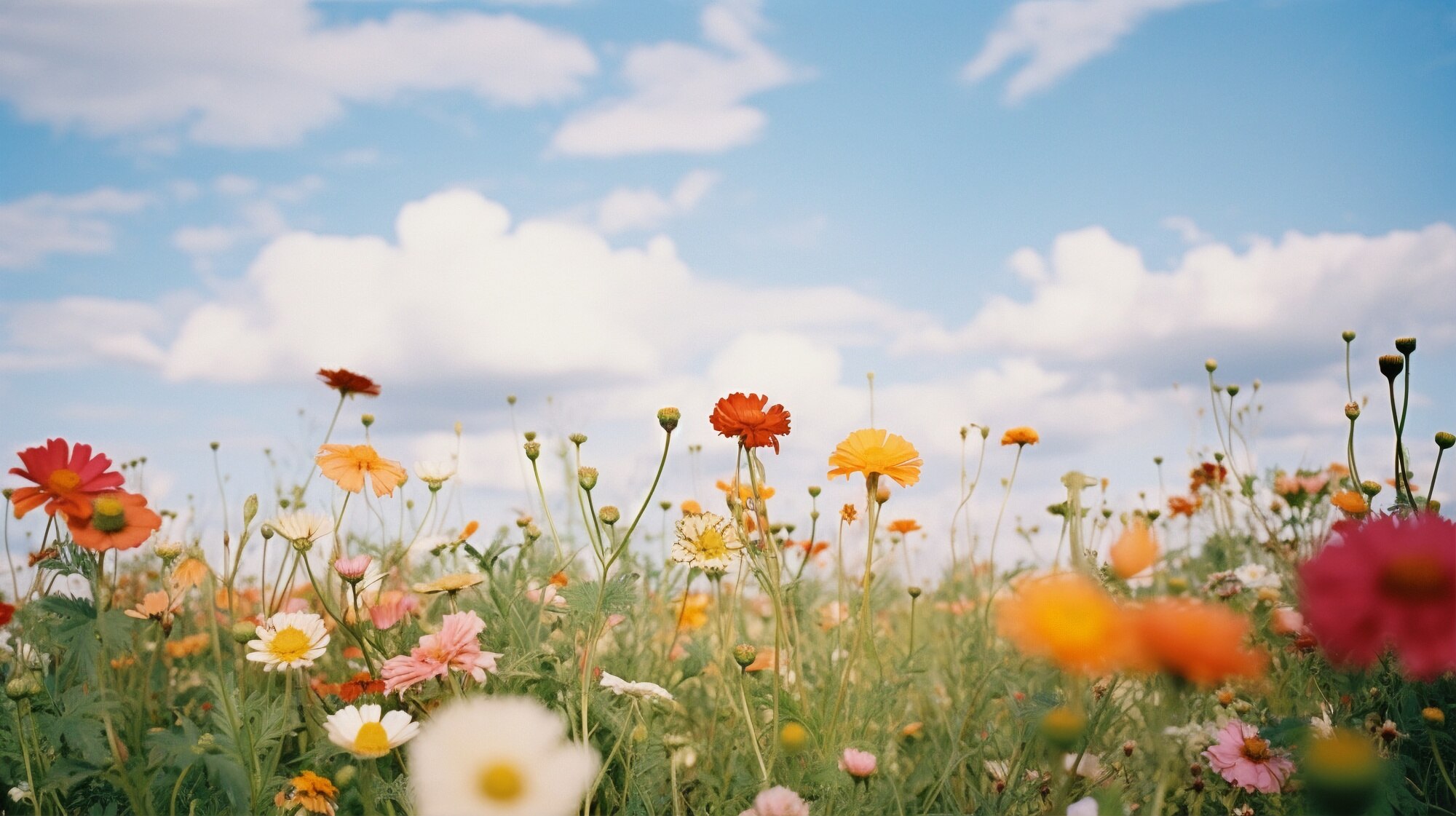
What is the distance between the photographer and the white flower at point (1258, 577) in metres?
2.20

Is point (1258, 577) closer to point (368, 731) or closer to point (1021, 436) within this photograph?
point (1021, 436)

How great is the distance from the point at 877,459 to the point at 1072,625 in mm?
821

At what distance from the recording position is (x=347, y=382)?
206cm

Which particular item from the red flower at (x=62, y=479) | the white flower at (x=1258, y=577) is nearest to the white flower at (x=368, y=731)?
the red flower at (x=62, y=479)

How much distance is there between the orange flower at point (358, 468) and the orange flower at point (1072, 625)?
130 centimetres

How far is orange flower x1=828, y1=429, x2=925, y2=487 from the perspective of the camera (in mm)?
1418

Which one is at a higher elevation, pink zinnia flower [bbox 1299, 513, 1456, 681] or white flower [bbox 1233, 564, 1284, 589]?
pink zinnia flower [bbox 1299, 513, 1456, 681]

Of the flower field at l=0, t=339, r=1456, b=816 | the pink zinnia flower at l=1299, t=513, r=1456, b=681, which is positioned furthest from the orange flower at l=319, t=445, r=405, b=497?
the pink zinnia flower at l=1299, t=513, r=1456, b=681

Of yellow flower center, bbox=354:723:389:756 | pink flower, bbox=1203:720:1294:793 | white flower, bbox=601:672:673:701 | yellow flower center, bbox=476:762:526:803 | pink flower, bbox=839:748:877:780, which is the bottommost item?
pink flower, bbox=1203:720:1294:793

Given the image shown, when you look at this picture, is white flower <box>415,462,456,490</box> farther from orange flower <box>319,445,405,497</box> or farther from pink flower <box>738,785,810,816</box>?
pink flower <box>738,785,810,816</box>

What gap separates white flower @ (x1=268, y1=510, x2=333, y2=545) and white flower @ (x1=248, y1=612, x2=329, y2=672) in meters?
0.15

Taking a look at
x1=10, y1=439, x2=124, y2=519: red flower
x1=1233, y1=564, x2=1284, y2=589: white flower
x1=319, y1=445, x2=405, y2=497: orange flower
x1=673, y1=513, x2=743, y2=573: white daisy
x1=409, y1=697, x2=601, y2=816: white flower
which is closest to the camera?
x1=409, y1=697, x2=601, y2=816: white flower

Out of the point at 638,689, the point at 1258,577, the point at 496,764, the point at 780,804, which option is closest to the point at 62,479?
the point at 638,689

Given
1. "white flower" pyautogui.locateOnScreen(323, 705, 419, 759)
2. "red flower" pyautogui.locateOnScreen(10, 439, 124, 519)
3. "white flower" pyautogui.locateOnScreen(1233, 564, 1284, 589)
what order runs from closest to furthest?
"white flower" pyautogui.locateOnScreen(323, 705, 419, 759)
"red flower" pyautogui.locateOnScreen(10, 439, 124, 519)
"white flower" pyautogui.locateOnScreen(1233, 564, 1284, 589)
